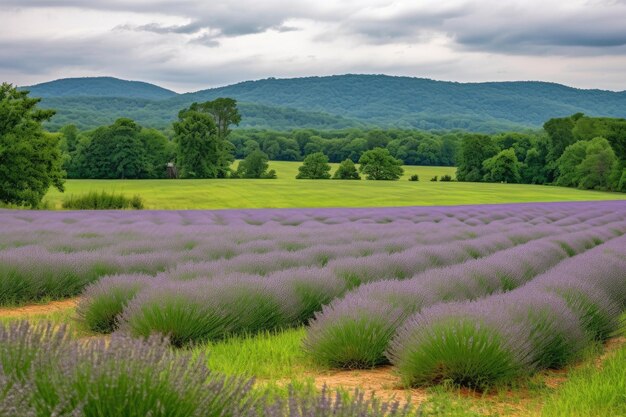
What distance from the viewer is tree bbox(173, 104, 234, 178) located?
63.3 meters

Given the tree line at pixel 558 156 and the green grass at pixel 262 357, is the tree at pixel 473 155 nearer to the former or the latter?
the tree line at pixel 558 156

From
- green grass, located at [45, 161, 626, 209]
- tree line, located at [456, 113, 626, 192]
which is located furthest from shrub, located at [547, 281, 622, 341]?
tree line, located at [456, 113, 626, 192]

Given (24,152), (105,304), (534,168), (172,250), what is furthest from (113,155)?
(105,304)

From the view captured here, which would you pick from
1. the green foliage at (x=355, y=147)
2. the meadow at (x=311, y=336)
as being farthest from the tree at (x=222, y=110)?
the meadow at (x=311, y=336)

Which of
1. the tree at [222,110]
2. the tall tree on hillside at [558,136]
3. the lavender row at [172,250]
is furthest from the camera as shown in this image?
the tree at [222,110]

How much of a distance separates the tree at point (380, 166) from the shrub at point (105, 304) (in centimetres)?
6551

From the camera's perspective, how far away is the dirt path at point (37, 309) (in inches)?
279

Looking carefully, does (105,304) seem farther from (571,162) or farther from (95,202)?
(571,162)

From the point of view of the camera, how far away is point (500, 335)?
14.6 ft

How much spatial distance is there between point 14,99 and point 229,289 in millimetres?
27848

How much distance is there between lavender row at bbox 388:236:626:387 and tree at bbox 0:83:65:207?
2576 centimetres

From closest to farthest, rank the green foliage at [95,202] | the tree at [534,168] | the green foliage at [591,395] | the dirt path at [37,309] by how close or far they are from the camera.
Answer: the green foliage at [591,395] < the dirt path at [37,309] < the green foliage at [95,202] < the tree at [534,168]

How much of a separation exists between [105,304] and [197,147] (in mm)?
58159

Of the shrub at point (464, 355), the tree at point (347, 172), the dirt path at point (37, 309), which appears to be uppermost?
the shrub at point (464, 355)
